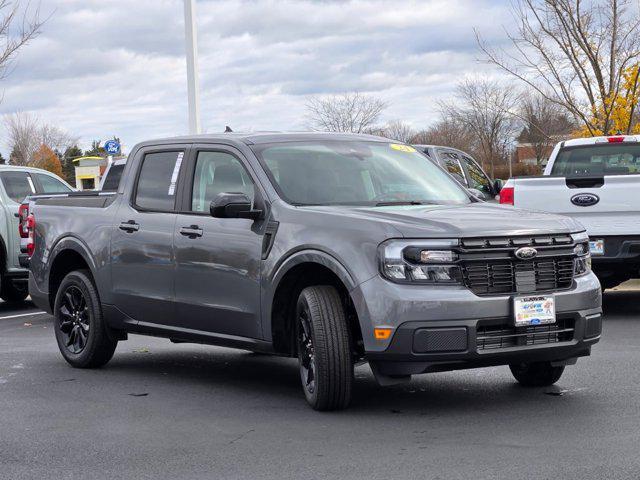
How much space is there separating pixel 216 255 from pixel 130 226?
4.05 ft

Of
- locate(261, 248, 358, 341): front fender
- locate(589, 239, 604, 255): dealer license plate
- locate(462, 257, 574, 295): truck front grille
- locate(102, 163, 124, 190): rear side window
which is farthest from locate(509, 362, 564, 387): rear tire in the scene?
locate(102, 163, 124, 190): rear side window

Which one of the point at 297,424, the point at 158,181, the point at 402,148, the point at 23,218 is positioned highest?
the point at 402,148

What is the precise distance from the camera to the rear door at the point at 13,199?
15656 millimetres

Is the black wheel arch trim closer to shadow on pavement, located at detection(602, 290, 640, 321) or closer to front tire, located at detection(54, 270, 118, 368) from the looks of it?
front tire, located at detection(54, 270, 118, 368)


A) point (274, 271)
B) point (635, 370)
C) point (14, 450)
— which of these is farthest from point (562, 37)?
point (14, 450)

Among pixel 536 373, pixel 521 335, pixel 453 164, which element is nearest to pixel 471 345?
pixel 521 335

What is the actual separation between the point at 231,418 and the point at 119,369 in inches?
104

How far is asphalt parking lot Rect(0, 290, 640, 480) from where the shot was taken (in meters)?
5.73

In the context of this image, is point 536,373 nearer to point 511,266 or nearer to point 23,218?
point 511,266

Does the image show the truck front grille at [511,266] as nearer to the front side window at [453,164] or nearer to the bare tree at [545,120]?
the front side window at [453,164]

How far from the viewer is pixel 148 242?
28.2ft

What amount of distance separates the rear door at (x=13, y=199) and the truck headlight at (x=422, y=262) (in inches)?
396

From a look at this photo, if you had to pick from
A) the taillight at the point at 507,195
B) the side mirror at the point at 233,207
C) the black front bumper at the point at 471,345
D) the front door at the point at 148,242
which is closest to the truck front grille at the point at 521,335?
the black front bumper at the point at 471,345

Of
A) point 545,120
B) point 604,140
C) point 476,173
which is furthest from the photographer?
point 545,120
